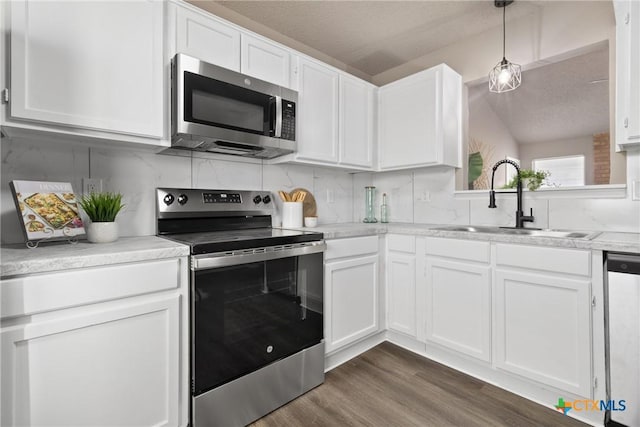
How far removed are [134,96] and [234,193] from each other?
82 centimetres

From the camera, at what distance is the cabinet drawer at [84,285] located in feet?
3.23

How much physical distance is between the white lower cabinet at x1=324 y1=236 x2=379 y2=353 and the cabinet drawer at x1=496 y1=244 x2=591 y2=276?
0.84 meters

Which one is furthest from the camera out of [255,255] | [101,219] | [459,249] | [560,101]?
[560,101]

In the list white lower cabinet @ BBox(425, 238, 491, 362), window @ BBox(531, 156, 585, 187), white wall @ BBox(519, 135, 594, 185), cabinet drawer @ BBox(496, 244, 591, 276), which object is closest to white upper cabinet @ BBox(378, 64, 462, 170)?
white wall @ BBox(519, 135, 594, 185)

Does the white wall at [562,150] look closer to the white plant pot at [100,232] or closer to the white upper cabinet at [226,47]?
the white upper cabinet at [226,47]

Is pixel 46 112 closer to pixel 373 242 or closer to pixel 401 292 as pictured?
pixel 373 242

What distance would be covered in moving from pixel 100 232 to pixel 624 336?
2.44 metres

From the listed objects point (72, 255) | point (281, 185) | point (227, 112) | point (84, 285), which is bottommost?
point (84, 285)

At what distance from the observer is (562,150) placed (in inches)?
85.3

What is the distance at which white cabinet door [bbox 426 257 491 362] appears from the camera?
187 cm

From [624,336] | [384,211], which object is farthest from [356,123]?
[624,336]

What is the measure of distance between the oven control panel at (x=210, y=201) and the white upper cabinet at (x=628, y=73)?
2.12 meters

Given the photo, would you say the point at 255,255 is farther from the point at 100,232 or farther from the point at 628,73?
the point at 628,73

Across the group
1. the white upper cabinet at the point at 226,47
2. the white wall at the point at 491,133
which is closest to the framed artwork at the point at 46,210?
the white upper cabinet at the point at 226,47
